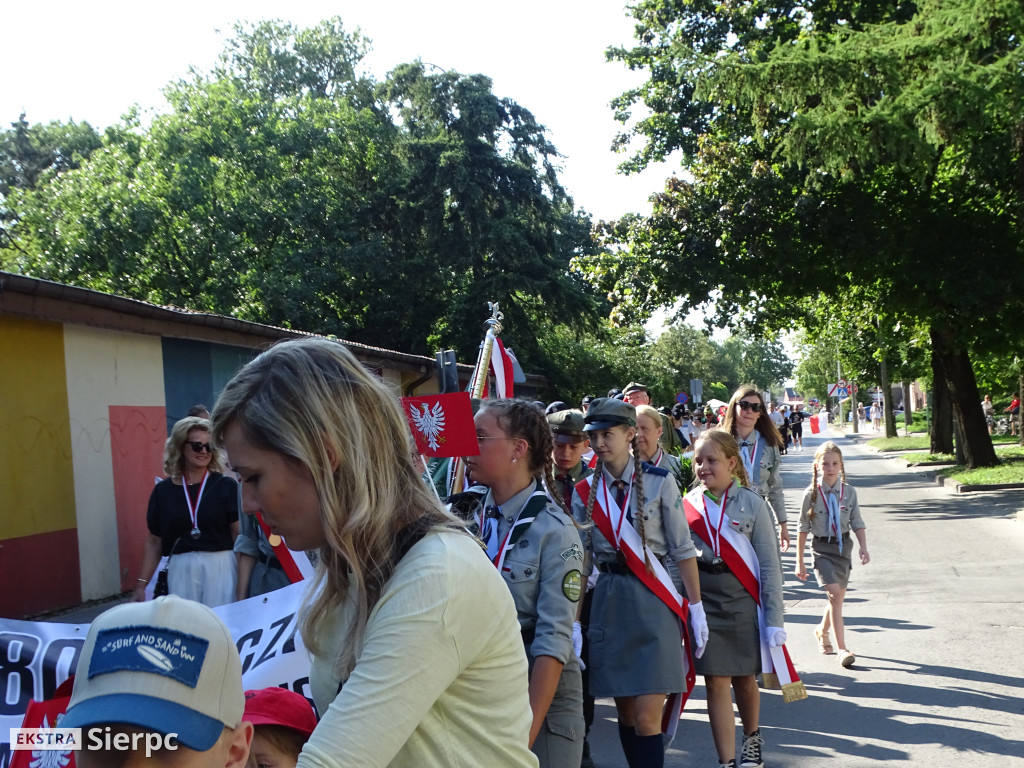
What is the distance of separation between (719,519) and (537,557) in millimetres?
2201

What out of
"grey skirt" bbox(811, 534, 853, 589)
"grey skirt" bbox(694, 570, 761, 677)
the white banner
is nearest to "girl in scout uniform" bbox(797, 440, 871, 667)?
"grey skirt" bbox(811, 534, 853, 589)

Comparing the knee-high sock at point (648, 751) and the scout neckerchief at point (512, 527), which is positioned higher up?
the scout neckerchief at point (512, 527)

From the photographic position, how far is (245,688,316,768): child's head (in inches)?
78.2

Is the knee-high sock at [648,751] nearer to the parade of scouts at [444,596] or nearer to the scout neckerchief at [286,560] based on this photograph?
the parade of scouts at [444,596]

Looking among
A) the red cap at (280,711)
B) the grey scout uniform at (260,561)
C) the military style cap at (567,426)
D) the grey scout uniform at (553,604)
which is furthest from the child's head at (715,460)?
the red cap at (280,711)

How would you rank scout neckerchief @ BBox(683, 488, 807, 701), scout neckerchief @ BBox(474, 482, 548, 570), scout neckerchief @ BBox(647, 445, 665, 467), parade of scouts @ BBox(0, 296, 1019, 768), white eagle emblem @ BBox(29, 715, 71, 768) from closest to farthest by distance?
parade of scouts @ BBox(0, 296, 1019, 768) → white eagle emblem @ BBox(29, 715, 71, 768) → scout neckerchief @ BBox(474, 482, 548, 570) → scout neckerchief @ BBox(683, 488, 807, 701) → scout neckerchief @ BBox(647, 445, 665, 467)

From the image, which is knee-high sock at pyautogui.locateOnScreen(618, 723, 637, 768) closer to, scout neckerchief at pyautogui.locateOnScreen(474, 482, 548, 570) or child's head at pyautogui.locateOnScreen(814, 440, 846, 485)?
scout neckerchief at pyautogui.locateOnScreen(474, 482, 548, 570)

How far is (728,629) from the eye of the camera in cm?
550

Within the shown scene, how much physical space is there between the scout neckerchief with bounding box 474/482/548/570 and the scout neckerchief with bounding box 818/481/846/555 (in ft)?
16.2

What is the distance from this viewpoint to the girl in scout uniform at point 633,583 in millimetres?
4793

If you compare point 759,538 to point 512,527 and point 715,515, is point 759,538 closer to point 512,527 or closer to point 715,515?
point 715,515

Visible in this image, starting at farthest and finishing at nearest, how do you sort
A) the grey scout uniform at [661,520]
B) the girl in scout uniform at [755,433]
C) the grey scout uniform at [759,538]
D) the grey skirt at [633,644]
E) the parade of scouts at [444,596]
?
the girl in scout uniform at [755,433], the grey scout uniform at [759,538], the grey scout uniform at [661,520], the grey skirt at [633,644], the parade of scouts at [444,596]

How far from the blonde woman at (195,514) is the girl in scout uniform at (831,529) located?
4610mm

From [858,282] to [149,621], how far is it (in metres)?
24.5
